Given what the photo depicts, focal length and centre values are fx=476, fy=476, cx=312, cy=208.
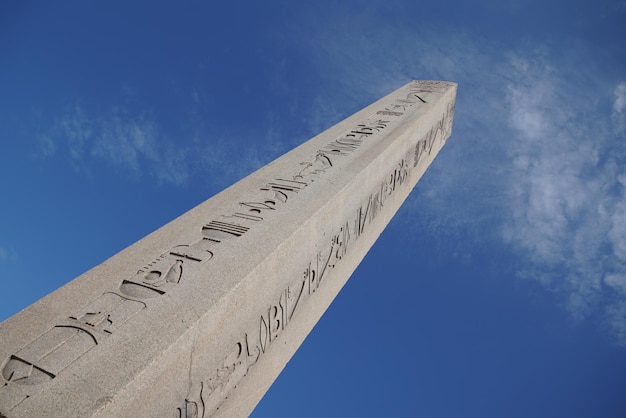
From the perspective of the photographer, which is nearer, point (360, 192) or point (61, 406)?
point (61, 406)

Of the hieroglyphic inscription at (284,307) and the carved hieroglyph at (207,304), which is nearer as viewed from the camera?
the carved hieroglyph at (207,304)

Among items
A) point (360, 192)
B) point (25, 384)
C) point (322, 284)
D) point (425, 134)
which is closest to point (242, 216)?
point (322, 284)

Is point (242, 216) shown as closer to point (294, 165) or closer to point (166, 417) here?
point (294, 165)

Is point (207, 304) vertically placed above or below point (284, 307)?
below

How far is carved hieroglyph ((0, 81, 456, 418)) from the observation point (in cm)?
188

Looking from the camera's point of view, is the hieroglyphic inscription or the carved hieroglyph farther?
the hieroglyphic inscription

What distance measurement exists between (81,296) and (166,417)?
2.44ft

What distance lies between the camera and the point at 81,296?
2357 mm

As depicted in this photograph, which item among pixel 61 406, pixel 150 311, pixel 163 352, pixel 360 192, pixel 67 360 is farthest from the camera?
pixel 360 192

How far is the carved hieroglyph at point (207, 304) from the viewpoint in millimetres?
1884

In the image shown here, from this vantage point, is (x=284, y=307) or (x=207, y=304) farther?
(x=284, y=307)

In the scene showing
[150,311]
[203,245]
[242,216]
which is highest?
[242,216]

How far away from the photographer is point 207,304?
2328 mm

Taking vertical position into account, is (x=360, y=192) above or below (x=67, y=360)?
above
